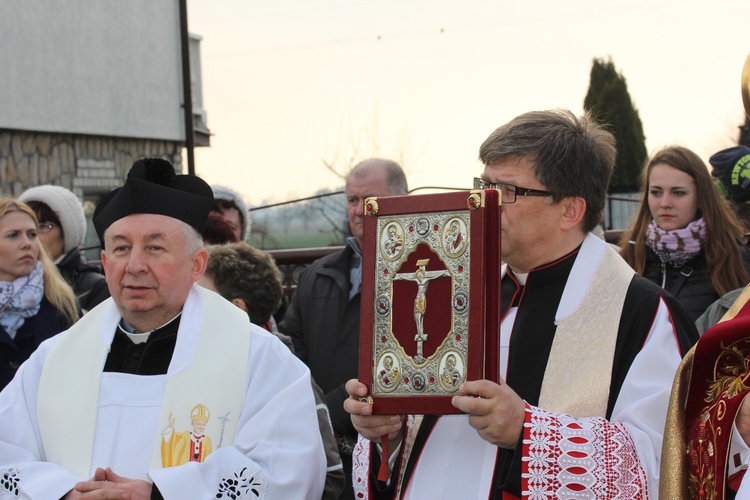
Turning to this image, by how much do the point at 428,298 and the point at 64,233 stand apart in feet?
11.5

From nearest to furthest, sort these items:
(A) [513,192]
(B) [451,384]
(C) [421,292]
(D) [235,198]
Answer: (B) [451,384] < (C) [421,292] < (A) [513,192] < (D) [235,198]

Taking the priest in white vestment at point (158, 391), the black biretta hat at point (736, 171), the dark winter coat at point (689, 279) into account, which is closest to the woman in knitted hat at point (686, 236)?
the dark winter coat at point (689, 279)

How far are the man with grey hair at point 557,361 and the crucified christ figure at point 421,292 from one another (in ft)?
0.67

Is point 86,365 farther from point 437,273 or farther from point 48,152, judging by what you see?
point 48,152

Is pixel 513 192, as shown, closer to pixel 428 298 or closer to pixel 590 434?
pixel 428 298

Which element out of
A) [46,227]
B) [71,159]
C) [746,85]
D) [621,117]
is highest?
[621,117]

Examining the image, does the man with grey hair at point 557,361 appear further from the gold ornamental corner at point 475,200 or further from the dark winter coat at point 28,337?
the dark winter coat at point 28,337

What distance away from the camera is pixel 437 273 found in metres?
2.73

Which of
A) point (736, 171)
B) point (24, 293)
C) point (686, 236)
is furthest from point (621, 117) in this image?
point (24, 293)

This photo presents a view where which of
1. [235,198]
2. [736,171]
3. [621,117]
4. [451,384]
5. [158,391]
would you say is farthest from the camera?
[621,117]

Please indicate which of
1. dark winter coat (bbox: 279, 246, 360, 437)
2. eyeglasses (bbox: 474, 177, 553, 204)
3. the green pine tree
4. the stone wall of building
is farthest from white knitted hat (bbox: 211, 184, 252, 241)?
the green pine tree

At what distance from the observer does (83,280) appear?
564 cm

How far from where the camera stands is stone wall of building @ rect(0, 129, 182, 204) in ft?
52.3

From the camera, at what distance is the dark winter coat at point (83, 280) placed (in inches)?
216
